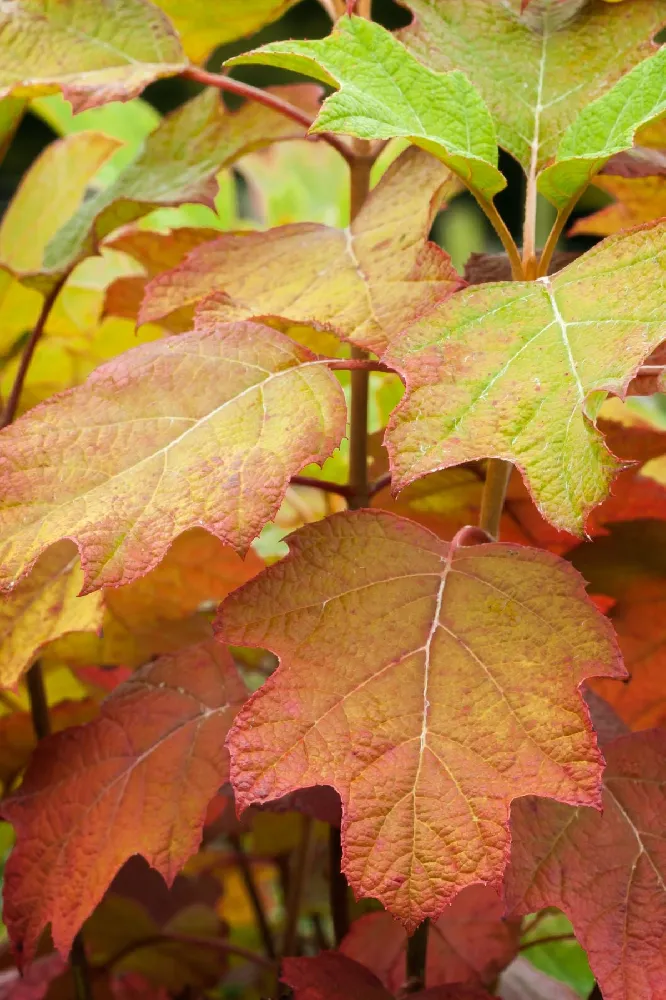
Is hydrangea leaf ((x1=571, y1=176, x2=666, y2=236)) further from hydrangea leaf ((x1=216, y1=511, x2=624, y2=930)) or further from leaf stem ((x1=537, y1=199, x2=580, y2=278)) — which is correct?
hydrangea leaf ((x1=216, y1=511, x2=624, y2=930))

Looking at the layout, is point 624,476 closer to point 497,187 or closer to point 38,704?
point 497,187

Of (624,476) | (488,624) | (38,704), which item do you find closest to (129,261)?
(38,704)

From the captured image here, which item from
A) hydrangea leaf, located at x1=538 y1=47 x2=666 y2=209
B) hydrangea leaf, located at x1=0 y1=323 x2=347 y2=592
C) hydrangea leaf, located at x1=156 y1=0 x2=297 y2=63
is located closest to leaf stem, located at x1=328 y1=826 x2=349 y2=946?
hydrangea leaf, located at x1=0 y1=323 x2=347 y2=592

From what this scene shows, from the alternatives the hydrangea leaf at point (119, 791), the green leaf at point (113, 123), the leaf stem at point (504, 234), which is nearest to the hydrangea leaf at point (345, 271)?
the leaf stem at point (504, 234)

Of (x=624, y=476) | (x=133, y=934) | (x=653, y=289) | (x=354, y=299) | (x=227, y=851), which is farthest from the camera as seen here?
(x=227, y=851)

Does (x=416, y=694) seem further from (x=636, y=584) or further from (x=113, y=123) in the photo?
(x=113, y=123)

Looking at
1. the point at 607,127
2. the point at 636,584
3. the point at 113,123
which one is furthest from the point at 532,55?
the point at 113,123
